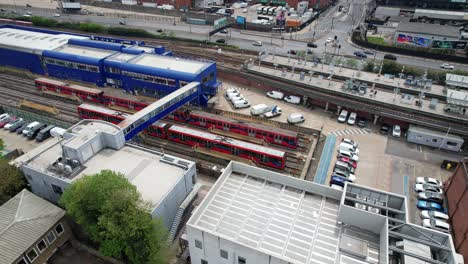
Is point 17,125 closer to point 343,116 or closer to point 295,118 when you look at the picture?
point 295,118

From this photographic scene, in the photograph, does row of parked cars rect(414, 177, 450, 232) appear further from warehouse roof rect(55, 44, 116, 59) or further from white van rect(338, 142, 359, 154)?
warehouse roof rect(55, 44, 116, 59)

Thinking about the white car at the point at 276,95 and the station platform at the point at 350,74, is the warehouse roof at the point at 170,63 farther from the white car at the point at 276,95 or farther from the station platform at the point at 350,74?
the station platform at the point at 350,74

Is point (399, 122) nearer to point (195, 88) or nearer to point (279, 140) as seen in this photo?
point (279, 140)

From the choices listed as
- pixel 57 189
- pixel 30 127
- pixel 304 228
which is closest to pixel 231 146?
pixel 304 228

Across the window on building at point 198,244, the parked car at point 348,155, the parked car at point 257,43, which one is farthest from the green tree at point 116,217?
the parked car at point 257,43

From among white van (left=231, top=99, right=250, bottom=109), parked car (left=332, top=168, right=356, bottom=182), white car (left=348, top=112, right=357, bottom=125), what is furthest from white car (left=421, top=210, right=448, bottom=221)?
white van (left=231, top=99, right=250, bottom=109)

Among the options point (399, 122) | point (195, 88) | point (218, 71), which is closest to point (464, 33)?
point (399, 122)
